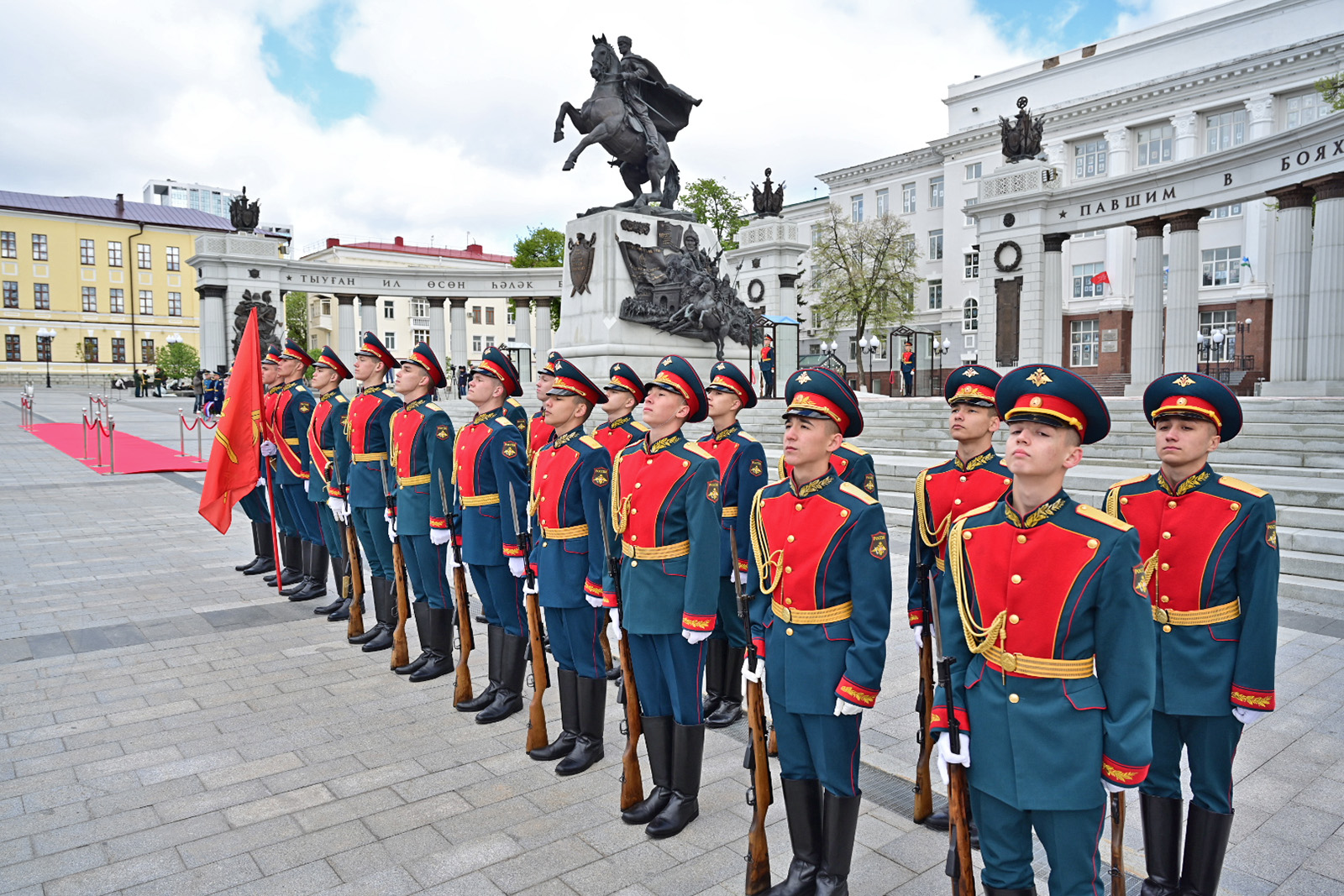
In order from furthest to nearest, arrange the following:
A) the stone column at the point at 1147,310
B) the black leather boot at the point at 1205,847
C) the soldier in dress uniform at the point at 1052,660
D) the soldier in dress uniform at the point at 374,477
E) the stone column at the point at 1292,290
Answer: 1. the stone column at the point at 1147,310
2. the stone column at the point at 1292,290
3. the soldier in dress uniform at the point at 374,477
4. the black leather boot at the point at 1205,847
5. the soldier in dress uniform at the point at 1052,660

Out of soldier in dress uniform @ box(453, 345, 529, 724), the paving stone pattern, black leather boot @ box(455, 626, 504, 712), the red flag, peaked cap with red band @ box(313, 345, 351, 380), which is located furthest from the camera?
the red flag

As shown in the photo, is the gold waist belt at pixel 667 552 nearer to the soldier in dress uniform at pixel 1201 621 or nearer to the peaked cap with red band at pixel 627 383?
the peaked cap with red band at pixel 627 383

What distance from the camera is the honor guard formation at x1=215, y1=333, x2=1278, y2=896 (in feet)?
9.11

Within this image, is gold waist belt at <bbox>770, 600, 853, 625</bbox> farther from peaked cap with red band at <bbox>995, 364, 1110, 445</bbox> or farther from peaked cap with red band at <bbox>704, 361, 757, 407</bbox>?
peaked cap with red band at <bbox>704, 361, 757, 407</bbox>

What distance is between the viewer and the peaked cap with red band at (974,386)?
459 centimetres

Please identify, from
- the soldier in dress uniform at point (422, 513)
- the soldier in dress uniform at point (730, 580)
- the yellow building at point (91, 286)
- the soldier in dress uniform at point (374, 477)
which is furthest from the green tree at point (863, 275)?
the yellow building at point (91, 286)

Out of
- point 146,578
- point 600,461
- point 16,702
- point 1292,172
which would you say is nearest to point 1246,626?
point 600,461

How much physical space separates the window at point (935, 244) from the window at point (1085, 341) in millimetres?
11227

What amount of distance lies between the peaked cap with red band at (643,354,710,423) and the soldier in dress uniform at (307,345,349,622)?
427cm

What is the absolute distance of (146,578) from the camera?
9.70 metres

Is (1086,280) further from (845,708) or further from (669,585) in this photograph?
(845,708)

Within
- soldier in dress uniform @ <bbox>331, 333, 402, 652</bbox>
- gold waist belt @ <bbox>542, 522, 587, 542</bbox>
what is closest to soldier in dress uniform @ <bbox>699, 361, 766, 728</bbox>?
gold waist belt @ <bbox>542, 522, 587, 542</bbox>

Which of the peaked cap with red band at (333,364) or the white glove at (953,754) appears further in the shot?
the peaked cap with red band at (333,364)

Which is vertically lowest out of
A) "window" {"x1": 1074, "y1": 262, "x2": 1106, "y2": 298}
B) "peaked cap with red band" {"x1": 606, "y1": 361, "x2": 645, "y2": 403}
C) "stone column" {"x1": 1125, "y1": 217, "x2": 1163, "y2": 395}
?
"peaked cap with red band" {"x1": 606, "y1": 361, "x2": 645, "y2": 403}
